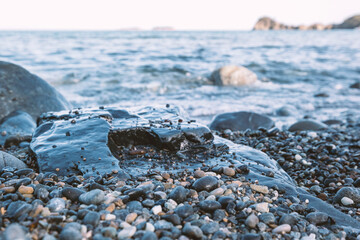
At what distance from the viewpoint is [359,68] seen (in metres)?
17.0

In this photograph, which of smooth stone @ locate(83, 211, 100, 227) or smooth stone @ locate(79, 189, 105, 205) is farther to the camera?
smooth stone @ locate(79, 189, 105, 205)

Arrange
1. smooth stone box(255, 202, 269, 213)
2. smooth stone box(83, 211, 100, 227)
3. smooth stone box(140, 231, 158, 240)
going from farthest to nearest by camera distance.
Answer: smooth stone box(255, 202, 269, 213)
smooth stone box(83, 211, 100, 227)
smooth stone box(140, 231, 158, 240)

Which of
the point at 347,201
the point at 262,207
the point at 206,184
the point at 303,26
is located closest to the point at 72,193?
the point at 206,184

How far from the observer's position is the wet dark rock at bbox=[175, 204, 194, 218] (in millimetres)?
2070

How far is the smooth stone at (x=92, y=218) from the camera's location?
185 cm

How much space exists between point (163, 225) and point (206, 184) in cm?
69

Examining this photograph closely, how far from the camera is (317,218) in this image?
2279 millimetres

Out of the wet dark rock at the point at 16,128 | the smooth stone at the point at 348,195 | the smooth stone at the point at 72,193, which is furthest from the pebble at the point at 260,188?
the wet dark rock at the point at 16,128

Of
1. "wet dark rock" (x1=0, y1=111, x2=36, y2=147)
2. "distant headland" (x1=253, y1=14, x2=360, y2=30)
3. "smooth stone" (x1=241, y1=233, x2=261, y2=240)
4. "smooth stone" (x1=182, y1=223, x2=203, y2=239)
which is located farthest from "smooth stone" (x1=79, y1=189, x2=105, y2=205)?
"distant headland" (x1=253, y1=14, x2=360, y2=30)

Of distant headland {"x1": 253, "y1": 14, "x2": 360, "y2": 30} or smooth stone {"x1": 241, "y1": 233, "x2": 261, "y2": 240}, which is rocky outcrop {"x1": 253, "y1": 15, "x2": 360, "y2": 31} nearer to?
distant headland {"x1": 253, "y1": 14, "x2": 360, "y2": 30}

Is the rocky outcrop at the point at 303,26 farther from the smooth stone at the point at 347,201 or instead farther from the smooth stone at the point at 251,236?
the smooth stone at the point at 251,236

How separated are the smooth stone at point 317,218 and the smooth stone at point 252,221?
49 centimetres

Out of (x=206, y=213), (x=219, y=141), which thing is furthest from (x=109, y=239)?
(x=219, y=141)

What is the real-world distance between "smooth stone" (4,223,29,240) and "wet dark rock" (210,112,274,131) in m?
4.83
